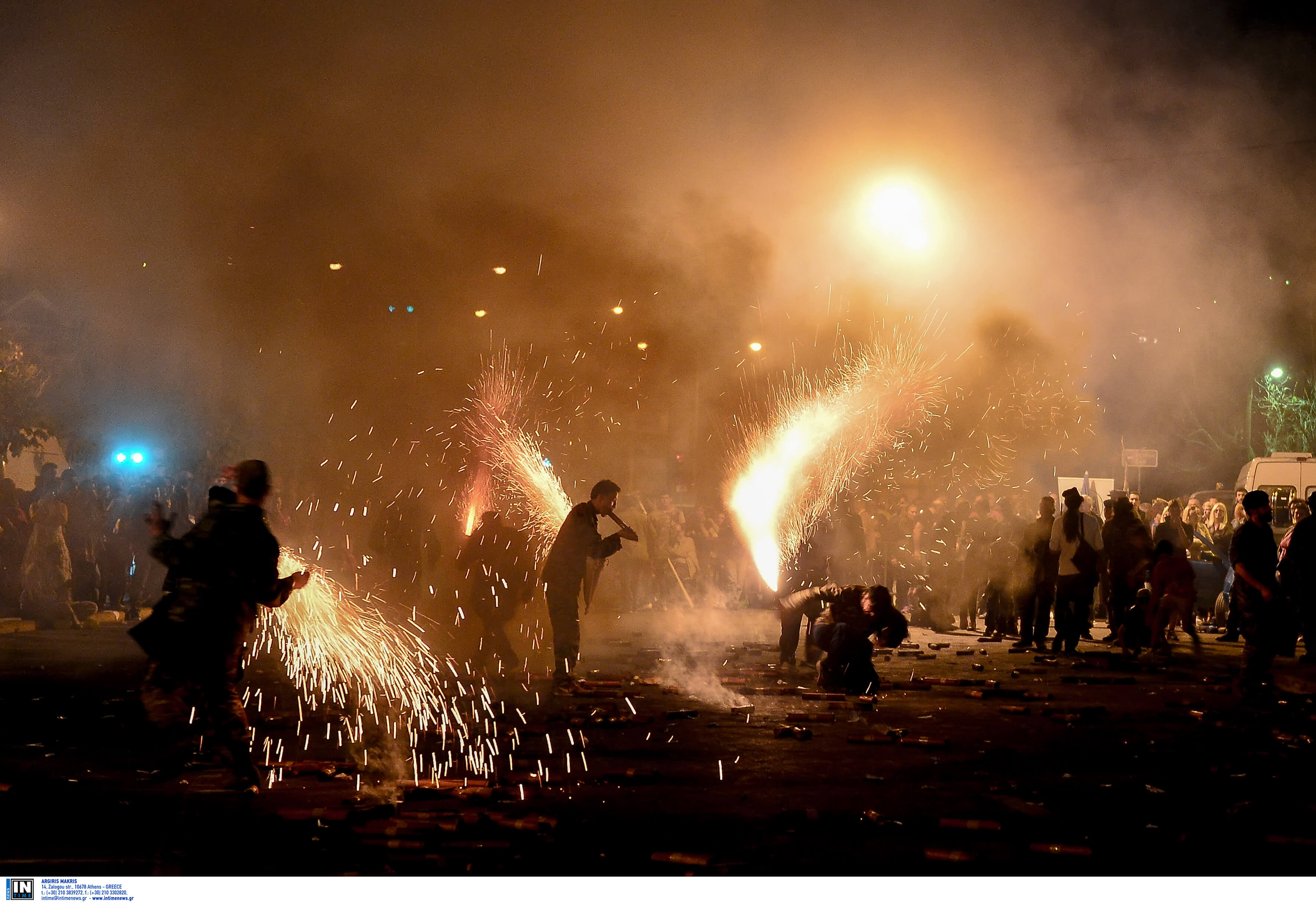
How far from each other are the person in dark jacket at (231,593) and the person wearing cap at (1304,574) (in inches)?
302

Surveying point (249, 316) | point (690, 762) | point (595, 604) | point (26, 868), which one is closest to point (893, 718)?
point (690, 762)

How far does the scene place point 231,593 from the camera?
4836mm

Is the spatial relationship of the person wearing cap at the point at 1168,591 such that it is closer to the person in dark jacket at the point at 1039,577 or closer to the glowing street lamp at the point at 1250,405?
the person in dark jacket at the point at 1039,577

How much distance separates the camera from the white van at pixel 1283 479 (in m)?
14.9

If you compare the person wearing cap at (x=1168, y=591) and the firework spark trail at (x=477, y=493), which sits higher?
the firework spark trail at (x=477, y=493)

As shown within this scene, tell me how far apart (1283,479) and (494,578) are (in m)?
11.3

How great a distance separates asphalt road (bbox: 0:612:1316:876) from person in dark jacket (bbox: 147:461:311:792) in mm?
264

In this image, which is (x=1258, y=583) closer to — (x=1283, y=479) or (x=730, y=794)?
(x=730, y=794)

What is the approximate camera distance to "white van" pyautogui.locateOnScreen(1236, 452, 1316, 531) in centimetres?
1491

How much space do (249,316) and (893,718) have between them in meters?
6.18

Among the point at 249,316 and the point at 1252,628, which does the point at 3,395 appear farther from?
the point at 1252,628

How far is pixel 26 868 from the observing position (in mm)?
3674

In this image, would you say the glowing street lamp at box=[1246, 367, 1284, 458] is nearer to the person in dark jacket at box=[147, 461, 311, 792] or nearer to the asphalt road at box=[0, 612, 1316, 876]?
the asphalt road at box=[0, 612, 1316, 876]

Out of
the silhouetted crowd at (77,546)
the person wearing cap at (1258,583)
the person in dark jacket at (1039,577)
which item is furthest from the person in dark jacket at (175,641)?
the person in dark jacket at (1039,577)
